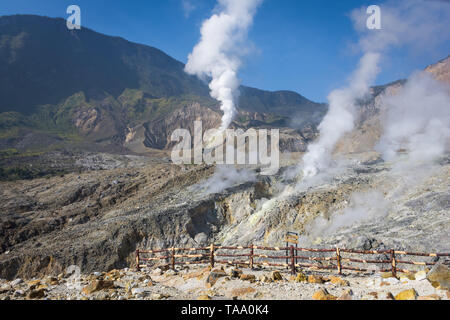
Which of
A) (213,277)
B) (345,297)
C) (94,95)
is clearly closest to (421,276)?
(345,297)

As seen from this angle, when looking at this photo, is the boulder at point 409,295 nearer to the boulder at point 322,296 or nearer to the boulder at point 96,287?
the boulder at point 322,296

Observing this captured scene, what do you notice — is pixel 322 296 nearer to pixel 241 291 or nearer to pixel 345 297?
pixel 345 297

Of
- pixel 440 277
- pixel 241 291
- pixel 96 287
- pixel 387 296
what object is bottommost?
pixel 96 287

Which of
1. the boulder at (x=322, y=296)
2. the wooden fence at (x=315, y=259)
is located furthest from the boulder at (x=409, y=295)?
the wooden fence at (x=315, y=259)

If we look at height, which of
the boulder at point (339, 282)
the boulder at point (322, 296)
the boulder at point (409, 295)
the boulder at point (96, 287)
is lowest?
the boulder at point (96, 287)

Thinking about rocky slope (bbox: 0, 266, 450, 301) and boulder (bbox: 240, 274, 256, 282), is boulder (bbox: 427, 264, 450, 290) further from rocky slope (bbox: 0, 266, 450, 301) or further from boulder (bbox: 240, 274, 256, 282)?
boulder (bbox: 240, 274, 256, 282)

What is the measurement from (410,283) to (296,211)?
42.4ft

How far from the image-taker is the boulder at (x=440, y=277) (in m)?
7.40

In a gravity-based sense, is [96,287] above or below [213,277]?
below

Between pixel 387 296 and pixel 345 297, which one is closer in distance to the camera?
pixel 387 296

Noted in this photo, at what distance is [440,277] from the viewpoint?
24.7 ft

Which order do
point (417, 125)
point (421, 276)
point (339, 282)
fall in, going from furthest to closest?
point (417, 125), point (339, 282), point (421, 276)

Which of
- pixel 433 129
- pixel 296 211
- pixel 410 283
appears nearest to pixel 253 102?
pixel 433 129
